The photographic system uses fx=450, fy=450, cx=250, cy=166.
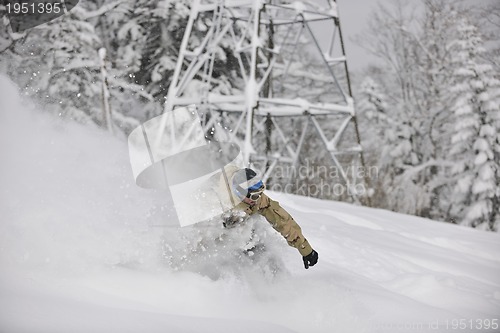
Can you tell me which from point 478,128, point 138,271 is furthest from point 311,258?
point 478,128

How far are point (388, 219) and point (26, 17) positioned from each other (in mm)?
10428

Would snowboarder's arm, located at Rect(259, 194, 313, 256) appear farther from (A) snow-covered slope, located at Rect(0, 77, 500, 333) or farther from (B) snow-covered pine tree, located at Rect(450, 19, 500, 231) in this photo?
(B) snow-covered pine tree, located at Rect(450, 19, 500, 231)

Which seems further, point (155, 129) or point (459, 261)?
point (155, 129)

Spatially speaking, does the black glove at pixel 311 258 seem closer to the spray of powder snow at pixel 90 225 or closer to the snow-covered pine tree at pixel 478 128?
the spray of powder snow at pixel 90 225

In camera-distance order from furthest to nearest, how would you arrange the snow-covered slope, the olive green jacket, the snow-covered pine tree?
the snow-covered pine tree < the olive green jacket < the snow-covered slope

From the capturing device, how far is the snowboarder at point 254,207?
3.55 m

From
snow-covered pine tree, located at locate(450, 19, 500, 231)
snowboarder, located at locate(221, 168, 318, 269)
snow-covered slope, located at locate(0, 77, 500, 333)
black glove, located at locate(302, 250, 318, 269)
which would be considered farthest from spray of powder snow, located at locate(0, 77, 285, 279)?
snow-covered pine tree, located at locate(450, 19, 500, 231)

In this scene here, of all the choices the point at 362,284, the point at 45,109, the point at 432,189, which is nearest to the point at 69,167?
the point at 45,109

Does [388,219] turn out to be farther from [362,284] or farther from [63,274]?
[63,274]

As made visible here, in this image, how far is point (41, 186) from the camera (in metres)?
3.97

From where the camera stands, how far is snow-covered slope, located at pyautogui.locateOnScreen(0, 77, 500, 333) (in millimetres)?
2920

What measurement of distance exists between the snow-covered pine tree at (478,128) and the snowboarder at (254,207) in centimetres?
1302

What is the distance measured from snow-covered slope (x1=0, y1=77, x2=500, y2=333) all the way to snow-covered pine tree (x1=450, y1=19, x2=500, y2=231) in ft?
35.2

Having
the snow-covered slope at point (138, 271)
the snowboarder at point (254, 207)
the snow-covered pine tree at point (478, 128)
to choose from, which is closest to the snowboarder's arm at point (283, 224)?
the snowboarder at point (254, 207)
